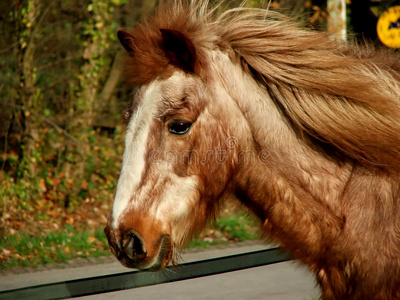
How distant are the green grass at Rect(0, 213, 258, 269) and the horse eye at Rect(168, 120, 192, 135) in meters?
3.85

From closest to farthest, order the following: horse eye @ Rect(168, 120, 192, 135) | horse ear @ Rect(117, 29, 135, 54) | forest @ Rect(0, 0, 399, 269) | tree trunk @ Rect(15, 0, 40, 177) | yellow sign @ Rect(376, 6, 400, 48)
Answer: horse eye @ Rect(168, 120, 192, 135) < horse ear @ Rect(117, 29, 135, 54) < yellow sign @ Rect(376, 6, 400, 48) < forest @ Rect(0, 0, 399, 269) < tree trunk @ Rect(15, 0, 40, 177)

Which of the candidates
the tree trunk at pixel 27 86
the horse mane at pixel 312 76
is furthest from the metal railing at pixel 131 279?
the tree trunk at pixel 27 86

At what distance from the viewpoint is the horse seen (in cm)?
245

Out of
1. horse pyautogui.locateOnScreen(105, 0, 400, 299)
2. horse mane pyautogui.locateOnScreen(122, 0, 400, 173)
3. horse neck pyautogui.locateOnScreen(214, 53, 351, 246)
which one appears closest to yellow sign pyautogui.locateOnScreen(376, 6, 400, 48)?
horse mane pyautogui.locateOnScreen(122, 0, 400, 173)

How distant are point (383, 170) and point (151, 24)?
1339mm

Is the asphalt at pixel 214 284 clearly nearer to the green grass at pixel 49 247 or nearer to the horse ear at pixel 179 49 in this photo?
the green grass at pixel 49 247

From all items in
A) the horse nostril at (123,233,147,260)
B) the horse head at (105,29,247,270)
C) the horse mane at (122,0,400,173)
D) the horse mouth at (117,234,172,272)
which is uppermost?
the horse mane at (122,0,400,173)

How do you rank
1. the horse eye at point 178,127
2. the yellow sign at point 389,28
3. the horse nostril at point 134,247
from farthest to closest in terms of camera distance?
the yellow sign at point 389,28, the horse eye at point 178,127, the horse nostril at point 134,247

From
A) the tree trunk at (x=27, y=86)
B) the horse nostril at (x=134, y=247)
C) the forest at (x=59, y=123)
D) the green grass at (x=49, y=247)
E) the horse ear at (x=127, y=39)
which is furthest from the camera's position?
the tree trunk at (x=27, y=86)

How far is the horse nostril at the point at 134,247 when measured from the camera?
7.83 ft

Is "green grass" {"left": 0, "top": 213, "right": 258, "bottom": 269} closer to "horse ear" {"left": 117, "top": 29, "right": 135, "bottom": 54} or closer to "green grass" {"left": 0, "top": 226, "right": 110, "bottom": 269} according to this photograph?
"green grass" {"left": 0, "top": 226, "right": 110, "bottom": 269}

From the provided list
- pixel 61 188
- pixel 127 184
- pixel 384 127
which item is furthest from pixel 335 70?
pixel 61 188

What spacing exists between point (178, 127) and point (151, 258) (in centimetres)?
59

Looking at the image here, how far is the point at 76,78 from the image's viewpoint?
8984mm
